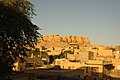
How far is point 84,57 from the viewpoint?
138 ft

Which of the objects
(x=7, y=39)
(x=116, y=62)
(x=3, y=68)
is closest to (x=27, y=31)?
(x=7, y=39)

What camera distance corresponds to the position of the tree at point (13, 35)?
16.5 meters

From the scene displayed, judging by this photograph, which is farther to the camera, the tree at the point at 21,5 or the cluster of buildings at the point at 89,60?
the cluster of buildings at the point at 89,60

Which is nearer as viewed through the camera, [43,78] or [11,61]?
[11,61]

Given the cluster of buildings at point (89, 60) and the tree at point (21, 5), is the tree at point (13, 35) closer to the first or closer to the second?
the tree at point (21, 5)

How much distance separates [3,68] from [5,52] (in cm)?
95

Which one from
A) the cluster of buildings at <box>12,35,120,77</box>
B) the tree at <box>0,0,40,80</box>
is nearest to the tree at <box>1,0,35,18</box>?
the tree at <box>0,0,40,80</box>

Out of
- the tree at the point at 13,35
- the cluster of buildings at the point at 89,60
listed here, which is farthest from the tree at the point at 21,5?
the cluster of buildings at the point at 89,60

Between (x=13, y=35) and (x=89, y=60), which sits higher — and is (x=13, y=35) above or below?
above

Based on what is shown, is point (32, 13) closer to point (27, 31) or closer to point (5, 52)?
point (27, 31)

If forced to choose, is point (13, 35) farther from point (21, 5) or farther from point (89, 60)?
point (89, 60)

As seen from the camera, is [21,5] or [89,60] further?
[89,60]

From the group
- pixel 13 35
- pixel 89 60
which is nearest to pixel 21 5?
pixel 13 35

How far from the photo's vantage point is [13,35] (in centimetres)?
1720
